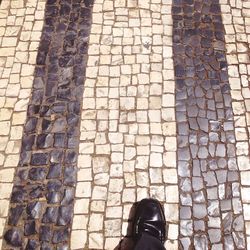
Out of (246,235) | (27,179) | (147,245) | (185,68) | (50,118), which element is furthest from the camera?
(185,68)

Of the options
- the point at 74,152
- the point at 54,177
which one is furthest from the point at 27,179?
the point at 74,152

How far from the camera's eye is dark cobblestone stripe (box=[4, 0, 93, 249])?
413 cm

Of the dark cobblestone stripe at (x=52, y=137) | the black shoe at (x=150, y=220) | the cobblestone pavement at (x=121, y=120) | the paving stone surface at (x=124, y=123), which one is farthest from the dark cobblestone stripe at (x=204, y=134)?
the dark cobblestone stripe at (x=52, y=137)

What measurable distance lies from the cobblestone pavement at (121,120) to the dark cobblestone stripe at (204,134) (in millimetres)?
14

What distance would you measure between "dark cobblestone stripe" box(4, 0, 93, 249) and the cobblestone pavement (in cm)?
1

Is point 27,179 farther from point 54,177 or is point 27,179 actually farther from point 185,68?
point 185,68

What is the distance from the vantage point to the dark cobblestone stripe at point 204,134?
4.11m

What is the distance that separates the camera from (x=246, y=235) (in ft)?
13.3

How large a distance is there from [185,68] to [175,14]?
3.41ft

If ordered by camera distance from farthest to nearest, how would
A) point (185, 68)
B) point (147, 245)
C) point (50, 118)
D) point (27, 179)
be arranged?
point (185, 68) → point (50, 118) → point (27, 179) → point (147, 245)

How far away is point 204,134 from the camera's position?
4629 millimetres

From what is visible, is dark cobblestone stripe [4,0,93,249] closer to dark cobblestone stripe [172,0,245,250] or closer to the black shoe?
the black shoe

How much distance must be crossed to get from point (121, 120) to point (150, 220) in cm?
136

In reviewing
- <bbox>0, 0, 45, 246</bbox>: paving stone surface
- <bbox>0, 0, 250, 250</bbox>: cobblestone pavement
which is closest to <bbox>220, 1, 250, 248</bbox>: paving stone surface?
<bbox>0, 0, 250, 250</bbox>: cobblestone pavement
